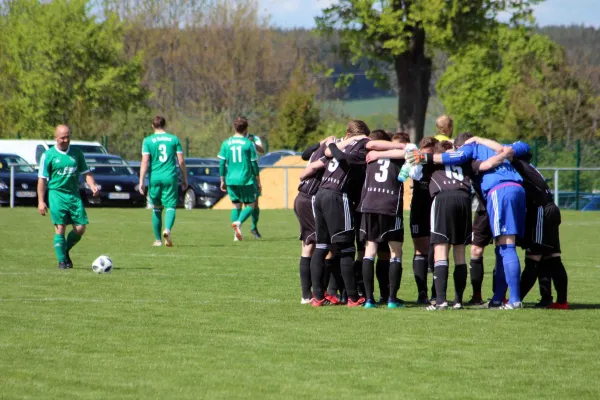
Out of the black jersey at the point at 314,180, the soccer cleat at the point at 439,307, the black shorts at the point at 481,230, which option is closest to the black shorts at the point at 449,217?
the black shorts at the point at 481,230

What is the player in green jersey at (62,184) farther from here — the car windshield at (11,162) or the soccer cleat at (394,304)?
the car windshield at (11,162)

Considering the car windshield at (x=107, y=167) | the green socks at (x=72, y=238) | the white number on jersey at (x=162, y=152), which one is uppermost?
the white number on jersey at (x=162, y=152)

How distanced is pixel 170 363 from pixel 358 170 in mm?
3698

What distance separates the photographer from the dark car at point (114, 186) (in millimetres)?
33312

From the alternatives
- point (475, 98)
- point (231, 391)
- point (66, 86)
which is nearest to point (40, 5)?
point (66, 86)

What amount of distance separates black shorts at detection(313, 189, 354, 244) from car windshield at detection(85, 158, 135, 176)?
23.5 m

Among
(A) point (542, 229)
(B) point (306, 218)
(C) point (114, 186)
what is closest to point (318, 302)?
(B) point (306, 218)

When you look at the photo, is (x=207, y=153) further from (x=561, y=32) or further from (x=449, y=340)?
(x=561, y=32)

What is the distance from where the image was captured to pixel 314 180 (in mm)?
10812

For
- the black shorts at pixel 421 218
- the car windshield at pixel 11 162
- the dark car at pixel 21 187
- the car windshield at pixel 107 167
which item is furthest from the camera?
the car windshield at pixel 107 167

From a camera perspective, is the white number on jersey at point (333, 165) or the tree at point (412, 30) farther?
the tree at point (412, 30)

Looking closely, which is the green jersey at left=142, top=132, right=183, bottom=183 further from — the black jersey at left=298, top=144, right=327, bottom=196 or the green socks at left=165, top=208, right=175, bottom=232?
the black jersey at left=298, top=144, right=327, bottom=196

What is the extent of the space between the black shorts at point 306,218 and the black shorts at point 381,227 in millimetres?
656

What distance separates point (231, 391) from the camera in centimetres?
665
